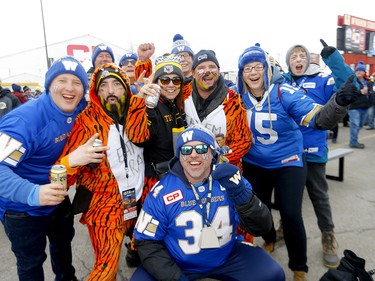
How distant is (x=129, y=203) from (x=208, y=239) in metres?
0.74

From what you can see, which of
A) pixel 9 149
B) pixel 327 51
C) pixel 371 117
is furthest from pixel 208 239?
pixel 371 117

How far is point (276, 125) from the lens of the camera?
2.67 metres

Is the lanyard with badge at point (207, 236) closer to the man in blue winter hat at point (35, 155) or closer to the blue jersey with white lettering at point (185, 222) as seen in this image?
the blue jersey with white lettering at point (185, 222)

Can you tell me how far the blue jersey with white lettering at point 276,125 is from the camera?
2621 millimetres

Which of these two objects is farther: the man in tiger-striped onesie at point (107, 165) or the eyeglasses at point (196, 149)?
the man in tiger-striped onesie at point (107, 165)

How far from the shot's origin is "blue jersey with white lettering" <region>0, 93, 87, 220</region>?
6.29 ft

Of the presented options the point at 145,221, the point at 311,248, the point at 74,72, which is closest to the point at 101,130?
the point at 74,72

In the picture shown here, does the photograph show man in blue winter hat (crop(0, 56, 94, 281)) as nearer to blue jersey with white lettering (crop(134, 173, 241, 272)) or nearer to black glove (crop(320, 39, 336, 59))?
blue jersey with white lettering (crop(134, 173, 241, 272))

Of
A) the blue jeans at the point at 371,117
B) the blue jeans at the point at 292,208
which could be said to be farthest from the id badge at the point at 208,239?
the blue jeans at the point at 371,117

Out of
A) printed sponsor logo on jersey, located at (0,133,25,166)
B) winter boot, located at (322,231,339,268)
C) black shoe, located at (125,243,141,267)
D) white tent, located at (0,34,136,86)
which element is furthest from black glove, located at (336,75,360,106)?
white tent, located at (0,34,136,86)

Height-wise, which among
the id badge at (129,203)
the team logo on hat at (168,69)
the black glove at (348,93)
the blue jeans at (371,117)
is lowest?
the blue jeans at (371,117)

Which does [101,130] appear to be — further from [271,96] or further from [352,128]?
[352,128]

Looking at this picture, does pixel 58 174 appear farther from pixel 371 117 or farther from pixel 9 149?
pixel 371 117

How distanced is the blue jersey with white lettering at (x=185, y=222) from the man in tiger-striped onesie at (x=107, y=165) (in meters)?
0.27
